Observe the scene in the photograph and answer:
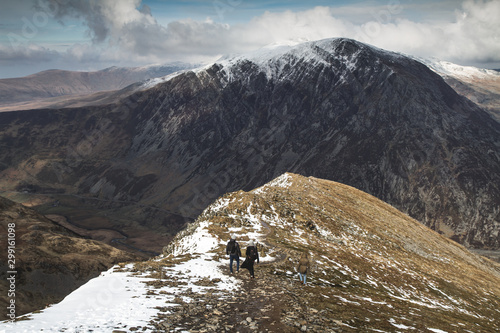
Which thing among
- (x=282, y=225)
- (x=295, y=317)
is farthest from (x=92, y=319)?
(x=282, y=225)

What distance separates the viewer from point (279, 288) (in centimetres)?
2231

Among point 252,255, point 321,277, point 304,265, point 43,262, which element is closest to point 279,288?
point 304,265

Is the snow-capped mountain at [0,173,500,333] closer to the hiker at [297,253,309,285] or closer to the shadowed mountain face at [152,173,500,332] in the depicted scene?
the shadowed mountain face at [152,173,500,332]

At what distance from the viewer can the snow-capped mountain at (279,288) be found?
15703mm

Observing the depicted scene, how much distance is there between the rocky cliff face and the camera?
65.8 m

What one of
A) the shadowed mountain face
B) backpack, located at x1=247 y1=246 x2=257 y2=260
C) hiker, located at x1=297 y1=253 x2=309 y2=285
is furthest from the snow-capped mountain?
backpack, located at x1=247 y1=246 x2=257 y2=260

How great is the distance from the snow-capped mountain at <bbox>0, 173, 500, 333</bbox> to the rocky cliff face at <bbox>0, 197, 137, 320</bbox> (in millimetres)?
41485

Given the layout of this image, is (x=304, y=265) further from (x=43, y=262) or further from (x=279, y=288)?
(x=43, y=262)

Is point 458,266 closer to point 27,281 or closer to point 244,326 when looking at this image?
point 244,326

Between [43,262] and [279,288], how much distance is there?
75421mm

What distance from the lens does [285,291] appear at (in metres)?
21.7

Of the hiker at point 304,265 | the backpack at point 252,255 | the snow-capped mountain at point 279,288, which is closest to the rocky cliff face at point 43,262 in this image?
the snow-capped mountain at point 279,288

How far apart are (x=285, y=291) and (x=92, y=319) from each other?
11.8 metres

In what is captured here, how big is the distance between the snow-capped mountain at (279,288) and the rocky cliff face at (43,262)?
136 ft
